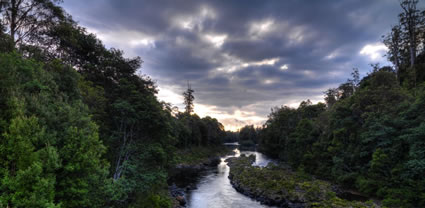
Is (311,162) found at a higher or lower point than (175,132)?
lower

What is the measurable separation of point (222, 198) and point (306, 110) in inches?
1851

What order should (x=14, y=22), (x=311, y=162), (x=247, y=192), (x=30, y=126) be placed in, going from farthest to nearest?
(x=311, y=162) < (x=247, y=192) < (x=14, y=22) < (x=30, y=126)

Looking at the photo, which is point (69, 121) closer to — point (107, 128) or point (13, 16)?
point (107, 128)

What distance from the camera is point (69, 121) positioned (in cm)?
1173

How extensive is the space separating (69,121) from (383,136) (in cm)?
3016

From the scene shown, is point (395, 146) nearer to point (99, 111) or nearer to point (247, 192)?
point (247, 192)

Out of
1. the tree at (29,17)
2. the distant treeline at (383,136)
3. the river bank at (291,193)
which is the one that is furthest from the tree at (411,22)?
the tree at (29,17)

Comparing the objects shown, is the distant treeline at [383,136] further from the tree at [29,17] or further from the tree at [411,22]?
the tree at [29,17]

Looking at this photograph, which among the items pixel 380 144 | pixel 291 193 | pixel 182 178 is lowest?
pixel 182 178

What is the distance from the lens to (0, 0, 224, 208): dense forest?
8.65 m

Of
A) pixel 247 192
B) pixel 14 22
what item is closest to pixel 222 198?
pixel 247 192

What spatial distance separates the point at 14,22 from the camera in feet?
56.0

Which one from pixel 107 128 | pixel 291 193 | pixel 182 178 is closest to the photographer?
pixel 107 128

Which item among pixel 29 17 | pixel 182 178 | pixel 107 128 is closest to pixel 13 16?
pixel 29 17
